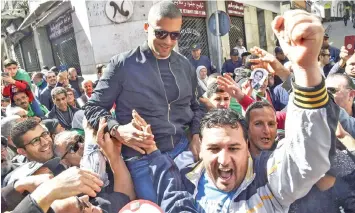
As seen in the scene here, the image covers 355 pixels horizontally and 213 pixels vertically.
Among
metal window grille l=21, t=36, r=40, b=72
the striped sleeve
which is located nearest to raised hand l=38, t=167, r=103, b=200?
the striped sleeve

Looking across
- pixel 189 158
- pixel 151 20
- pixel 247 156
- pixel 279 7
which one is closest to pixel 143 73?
pixel 151 20

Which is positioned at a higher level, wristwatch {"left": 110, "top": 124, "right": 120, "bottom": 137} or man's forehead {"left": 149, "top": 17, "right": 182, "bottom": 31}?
man's forehead {"left": 149, "top": 17, "right": 182, "bottom": 31}

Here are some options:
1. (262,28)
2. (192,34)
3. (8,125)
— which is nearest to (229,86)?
(8,125)

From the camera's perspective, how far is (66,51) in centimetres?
1156

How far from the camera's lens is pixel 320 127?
133cm

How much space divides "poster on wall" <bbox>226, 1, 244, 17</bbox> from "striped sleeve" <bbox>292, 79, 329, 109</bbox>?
39.4ft

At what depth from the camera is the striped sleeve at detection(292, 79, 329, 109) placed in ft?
4.33

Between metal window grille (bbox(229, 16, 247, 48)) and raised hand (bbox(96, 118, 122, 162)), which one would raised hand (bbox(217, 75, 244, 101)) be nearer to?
raised hand (bbox(96, 118, 122, 162))

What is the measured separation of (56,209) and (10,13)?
1496cm

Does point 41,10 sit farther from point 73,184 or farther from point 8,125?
point 73,184

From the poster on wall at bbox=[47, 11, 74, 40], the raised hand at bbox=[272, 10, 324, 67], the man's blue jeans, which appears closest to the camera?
the raised hand at bbox=[272, 10, 324, 67]

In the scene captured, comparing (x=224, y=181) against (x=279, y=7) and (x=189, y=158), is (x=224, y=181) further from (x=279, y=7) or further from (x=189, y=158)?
(x=279, y=7)

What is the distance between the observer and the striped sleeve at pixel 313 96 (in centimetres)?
132

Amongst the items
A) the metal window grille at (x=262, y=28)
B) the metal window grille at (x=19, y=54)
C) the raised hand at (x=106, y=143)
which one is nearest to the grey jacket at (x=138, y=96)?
the raised hand at (x=106, y=143)
